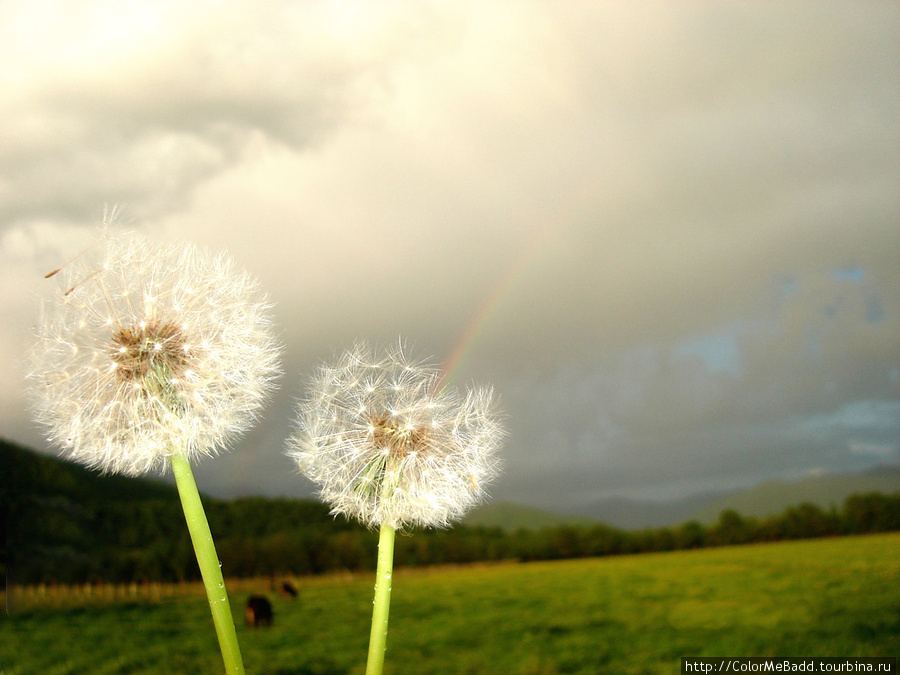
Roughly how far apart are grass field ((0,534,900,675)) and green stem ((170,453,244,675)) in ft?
24.6

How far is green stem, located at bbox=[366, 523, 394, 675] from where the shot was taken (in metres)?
3.74

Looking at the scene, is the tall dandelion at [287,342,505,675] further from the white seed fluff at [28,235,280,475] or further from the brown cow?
the brown cow

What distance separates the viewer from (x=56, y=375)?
439cm

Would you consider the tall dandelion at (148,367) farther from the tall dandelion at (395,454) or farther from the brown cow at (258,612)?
the brown cow at (258,612)

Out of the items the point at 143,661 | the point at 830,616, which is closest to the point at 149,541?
the point at 143,661

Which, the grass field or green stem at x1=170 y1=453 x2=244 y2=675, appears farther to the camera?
the grass field

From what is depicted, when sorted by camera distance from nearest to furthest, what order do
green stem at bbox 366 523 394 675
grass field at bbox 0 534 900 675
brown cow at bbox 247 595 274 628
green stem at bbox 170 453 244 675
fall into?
green stem at bbox 170 453 244 675 → green stem at bbox 366 523 394 675 → grass field at bbox 0 534 900 675 → brown cow at bbox 247 595 274 628

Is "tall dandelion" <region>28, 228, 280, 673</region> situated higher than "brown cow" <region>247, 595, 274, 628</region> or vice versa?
"tall dandelion" <region>28, 228, 280, 673</region>

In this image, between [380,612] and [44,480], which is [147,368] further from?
[44,480]

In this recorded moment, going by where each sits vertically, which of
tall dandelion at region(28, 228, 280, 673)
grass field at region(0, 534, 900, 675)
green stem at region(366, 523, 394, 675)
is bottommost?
grass field at region(0, 534, 900, 675)

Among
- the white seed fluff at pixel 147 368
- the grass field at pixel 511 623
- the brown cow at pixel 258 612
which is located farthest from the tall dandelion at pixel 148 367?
the brown cow at pixel 258 612

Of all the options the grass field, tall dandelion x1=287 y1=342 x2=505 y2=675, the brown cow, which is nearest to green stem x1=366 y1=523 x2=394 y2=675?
tall dandelion x1=287 y1=342 x2=505 y2=675

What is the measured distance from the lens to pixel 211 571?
137 inches

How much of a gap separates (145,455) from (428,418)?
1911 millimetres
